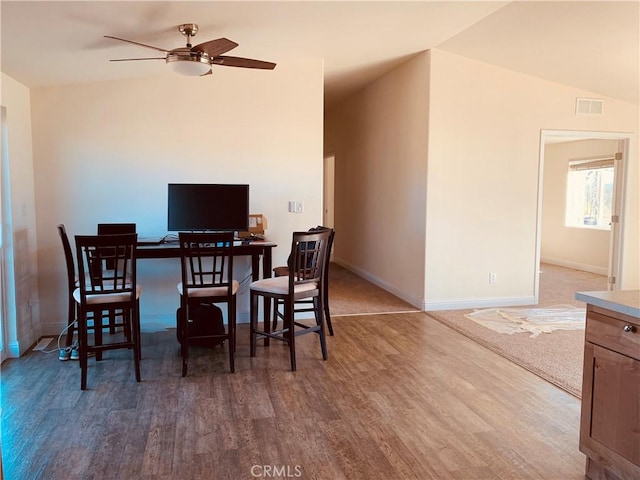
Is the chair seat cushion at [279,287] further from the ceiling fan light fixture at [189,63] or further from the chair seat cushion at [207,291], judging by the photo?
the ceiling fan light fixture at [189,63]

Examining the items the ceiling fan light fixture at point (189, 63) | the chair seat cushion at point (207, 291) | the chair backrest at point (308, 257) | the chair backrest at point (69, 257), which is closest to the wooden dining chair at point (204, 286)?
the chair seat cushion at point (207, 291)

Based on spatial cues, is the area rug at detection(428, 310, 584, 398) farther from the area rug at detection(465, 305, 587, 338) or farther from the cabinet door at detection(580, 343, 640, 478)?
the cabinet door at detection(580, 343, 640, 478)

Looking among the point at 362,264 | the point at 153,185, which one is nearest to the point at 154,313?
the point at 153,185

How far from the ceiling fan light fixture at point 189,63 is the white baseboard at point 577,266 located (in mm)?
6642

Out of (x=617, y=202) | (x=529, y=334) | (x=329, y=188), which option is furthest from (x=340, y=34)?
(x=329, y=188)

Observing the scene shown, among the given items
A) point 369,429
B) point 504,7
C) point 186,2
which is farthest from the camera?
point 504,7

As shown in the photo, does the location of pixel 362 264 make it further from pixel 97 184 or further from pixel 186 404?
pixel 186 404

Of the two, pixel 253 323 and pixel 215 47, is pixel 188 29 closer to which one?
pixel 215 47

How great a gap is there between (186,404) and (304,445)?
86 cm

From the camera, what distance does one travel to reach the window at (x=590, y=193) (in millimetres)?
7739

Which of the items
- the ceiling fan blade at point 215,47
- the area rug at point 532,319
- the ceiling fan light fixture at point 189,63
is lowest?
the area rug at point 532,319

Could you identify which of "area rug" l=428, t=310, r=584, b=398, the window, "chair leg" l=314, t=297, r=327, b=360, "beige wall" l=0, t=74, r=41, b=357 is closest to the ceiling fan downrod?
"beige wall" l=0, t=74, r=41, b=357

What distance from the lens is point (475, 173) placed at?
5.07m

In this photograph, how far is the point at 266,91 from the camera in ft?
14.9
